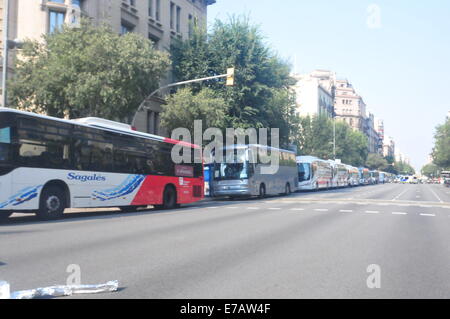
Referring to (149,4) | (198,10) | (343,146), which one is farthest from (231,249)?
(343,146)

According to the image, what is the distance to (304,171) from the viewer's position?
40.0 m

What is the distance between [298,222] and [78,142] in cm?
706

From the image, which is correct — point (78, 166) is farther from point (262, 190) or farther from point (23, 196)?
point (262, 190)

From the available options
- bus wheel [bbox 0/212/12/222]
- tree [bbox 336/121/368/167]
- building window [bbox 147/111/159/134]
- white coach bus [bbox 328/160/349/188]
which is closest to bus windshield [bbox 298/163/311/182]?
white coach bus [bbox 328/160/349/188]

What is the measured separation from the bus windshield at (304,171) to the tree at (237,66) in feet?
32.4

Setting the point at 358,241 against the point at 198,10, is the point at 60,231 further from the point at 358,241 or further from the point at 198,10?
the point at 198,10

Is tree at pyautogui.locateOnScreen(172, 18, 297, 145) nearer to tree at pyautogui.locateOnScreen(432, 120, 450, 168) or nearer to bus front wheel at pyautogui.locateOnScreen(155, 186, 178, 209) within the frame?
bus front wheel at pyautogui.locateOnScreen(155, 186, 178, 209)

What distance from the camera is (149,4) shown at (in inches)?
1328

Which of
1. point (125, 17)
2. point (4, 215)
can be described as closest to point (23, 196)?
point (4, 215)

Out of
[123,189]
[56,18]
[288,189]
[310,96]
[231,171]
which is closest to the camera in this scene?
[123,189]

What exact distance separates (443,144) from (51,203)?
3273 inches

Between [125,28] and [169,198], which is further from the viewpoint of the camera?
[125,28]

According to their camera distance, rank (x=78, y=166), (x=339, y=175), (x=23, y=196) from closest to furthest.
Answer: (x=23, y=196), (x=78, y=166), (x=339, y=175)

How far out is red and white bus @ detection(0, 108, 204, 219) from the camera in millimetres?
11211
